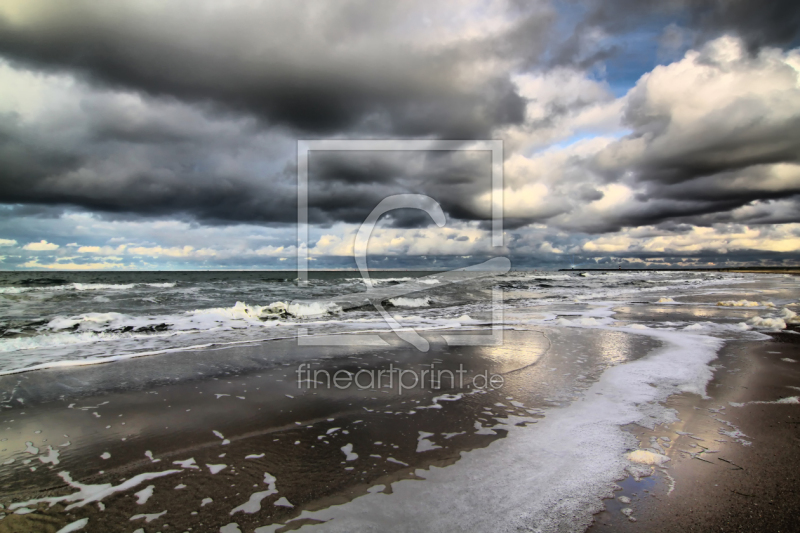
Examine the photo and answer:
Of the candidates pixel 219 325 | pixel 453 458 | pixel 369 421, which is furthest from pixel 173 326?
pixel 453 458

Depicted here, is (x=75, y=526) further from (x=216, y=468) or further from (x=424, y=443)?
(x=424, y=443)

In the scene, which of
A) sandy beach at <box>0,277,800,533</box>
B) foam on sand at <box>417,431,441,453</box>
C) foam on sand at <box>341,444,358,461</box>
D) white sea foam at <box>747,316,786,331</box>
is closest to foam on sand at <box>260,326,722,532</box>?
sandy beach at <box>0,277,800,533</box>

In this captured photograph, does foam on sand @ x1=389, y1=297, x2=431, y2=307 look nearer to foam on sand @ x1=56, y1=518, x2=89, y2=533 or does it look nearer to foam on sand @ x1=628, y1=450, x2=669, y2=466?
foam on sand @ x1=628, y1=450, x2=669, y2=466

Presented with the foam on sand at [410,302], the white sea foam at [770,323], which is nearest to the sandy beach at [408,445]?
the white sea foam at [770,323]

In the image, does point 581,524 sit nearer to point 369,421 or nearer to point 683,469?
point 683,469

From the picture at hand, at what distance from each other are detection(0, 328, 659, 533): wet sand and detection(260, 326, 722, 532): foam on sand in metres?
0.20

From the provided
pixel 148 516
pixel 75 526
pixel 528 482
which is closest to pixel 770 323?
pixel 528 482

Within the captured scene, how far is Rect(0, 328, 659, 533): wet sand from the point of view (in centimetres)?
290

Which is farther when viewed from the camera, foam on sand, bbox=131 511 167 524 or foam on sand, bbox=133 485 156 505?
foam on sand, bbox=133 485 156 505

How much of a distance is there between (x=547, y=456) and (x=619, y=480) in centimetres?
→ 63

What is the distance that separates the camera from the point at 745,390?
532 cm

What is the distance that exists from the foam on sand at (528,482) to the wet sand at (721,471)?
0.72 ft

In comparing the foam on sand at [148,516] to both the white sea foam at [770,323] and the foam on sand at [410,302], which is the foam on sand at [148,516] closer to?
the white sea foam at [770,323]

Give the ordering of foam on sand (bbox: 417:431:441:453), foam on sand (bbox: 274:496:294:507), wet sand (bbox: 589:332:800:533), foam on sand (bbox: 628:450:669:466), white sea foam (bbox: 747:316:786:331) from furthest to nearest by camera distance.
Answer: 1. white sea foam (bbox: 747:316:786:331)
2. foam on sand (bbox: 417:431:441:453)
3. foam on sand (bbox: 628:450:669:466)
4. foam on sand (bbox: 274:496:294:507)
5. wet sand (bbox: 589:332:800:533)
